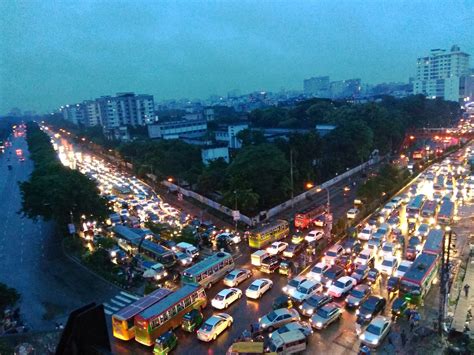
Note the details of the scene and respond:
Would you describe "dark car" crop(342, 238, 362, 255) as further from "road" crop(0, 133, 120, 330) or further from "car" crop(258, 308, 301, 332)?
"road" crop(0, 133, 120, 330)

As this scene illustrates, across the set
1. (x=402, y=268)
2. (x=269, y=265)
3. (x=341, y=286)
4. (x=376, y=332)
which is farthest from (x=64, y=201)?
(x=402, y=268)

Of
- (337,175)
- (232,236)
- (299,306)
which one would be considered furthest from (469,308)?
(337,175)

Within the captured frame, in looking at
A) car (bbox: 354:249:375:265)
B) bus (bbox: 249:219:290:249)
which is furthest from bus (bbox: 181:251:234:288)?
car (bbox: 354:249:375:265)

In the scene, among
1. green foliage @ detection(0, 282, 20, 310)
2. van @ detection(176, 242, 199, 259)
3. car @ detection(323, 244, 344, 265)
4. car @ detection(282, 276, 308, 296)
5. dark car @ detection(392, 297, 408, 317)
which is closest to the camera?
dark car @ detection(392, 297, 408, 317)

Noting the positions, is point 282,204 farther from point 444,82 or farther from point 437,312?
point 444,82

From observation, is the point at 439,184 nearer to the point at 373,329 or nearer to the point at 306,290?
the point at 306,290
